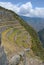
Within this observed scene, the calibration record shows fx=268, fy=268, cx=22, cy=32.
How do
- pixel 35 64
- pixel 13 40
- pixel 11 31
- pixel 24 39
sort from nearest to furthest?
pixel 35 64, pixel 13 40, pixel 24 39, pixel 11 31

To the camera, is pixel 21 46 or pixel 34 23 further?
pixel 34 23

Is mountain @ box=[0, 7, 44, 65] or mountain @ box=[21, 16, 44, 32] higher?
mountain @ box=[0, 7, 44, 65]

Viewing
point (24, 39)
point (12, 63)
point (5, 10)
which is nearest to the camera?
point (12, 63)

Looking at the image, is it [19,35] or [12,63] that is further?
[19,35]

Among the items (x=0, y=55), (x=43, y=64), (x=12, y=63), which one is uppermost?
(x=0, y=55)

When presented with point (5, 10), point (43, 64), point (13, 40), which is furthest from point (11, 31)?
point (5, 10)

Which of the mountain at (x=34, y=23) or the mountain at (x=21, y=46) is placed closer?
the mountain at (x=21, y=46)

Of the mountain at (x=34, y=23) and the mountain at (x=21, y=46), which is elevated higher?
the mountain at (x=21, y=46)

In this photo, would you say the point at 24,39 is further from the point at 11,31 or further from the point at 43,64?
the point at 43,64

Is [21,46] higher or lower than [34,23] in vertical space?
higher

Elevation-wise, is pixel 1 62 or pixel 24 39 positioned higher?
pixel 1 62

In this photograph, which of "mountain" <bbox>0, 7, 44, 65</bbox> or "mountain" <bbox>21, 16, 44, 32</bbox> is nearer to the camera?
"mountain" <bbox>0, 7, 44, 65</bbox>
